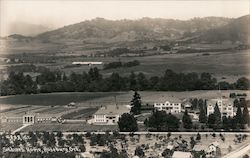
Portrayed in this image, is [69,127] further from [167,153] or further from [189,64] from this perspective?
[189,64]

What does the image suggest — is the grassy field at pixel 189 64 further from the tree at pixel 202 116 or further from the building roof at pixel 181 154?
the building roof at pixel 181 154

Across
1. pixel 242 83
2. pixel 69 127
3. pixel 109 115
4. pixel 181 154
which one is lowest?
pixel 181 154

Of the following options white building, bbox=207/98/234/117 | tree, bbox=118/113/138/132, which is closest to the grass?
tree, bbox=118/113/138/132

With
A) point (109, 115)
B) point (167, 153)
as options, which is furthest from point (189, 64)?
point (167, 153)

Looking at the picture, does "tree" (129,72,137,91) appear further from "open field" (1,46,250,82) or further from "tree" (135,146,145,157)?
"tree" (135,146,145,157)

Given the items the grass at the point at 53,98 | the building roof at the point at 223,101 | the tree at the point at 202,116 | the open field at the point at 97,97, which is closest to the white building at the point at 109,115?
the open field at the point at 97,97

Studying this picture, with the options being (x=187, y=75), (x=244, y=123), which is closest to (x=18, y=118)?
(x=244, y=123)

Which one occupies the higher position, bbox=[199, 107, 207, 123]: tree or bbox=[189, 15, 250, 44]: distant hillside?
bbox=[189, 15, 250, 44]: distant hillside
